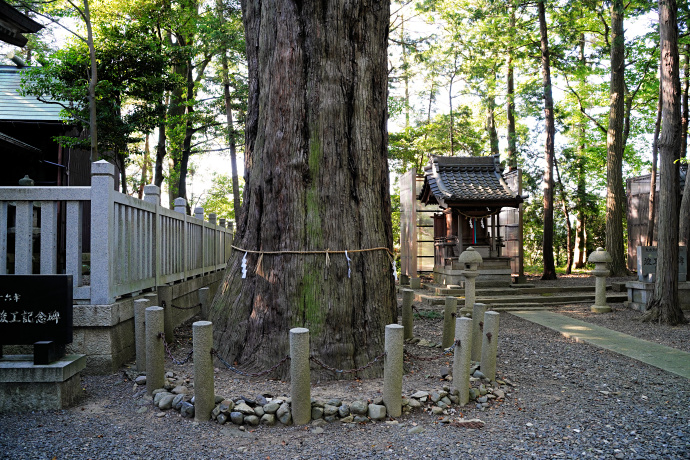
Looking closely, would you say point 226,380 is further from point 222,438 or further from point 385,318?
point 385,318

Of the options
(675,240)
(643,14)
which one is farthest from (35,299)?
(643,14)

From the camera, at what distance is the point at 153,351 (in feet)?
15.1

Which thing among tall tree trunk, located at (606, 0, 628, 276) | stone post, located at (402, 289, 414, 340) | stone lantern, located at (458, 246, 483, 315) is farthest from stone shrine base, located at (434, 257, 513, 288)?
stone post, located at (402, 289, 414, 340)

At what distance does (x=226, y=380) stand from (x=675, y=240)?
8.80 m

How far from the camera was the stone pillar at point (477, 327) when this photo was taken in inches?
224

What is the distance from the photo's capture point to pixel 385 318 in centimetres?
568

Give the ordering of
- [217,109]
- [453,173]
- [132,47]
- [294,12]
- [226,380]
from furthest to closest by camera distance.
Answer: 1. [217,109]
2. [453,173]
3. [132,47]
4. [294,12]
5. [226,380]

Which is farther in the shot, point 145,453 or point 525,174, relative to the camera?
point 525,174

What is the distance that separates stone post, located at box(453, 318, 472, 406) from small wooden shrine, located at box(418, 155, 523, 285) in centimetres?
904

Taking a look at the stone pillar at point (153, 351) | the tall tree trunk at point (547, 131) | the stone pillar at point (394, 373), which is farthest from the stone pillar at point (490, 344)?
the tall tree trunk at point (547, 131)

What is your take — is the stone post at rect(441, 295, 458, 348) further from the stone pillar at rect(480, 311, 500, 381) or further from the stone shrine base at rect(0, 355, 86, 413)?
the stone shrine base at rect(0, 355, 86, 413)

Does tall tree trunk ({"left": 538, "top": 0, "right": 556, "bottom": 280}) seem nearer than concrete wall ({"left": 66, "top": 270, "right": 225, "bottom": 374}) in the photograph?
No

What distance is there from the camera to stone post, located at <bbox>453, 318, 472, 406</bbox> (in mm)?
4617

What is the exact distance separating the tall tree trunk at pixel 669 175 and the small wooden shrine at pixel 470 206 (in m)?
4.51
